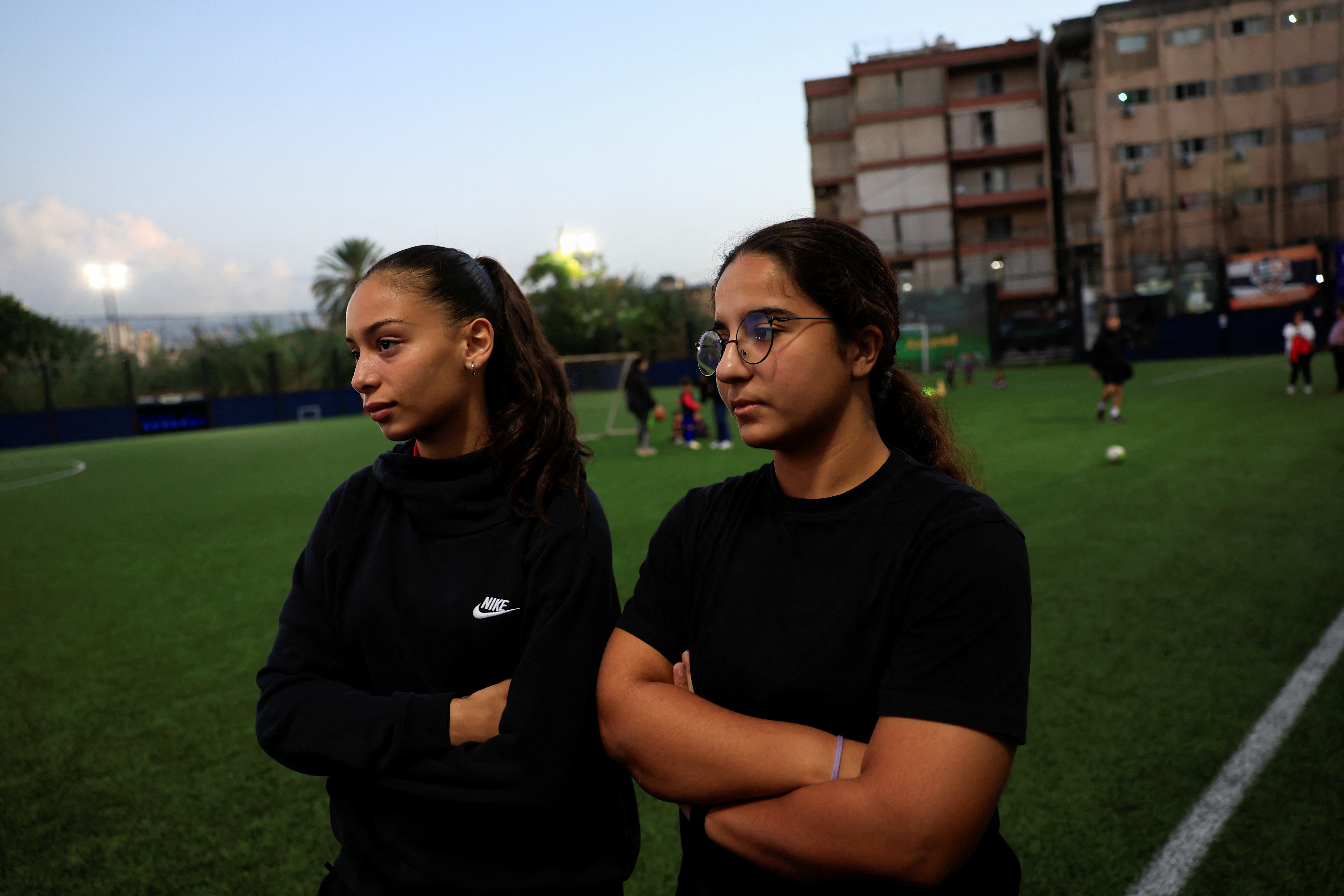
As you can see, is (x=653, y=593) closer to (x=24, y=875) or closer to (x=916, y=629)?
(x=916, y=629)

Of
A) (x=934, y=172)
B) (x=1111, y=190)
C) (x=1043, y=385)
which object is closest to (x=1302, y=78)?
(x=1111, y=190)

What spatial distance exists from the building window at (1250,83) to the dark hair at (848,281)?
6175 centimetres

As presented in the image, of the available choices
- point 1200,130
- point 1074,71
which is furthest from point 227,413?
point 1200,130

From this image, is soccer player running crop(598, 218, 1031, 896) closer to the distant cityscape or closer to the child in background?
the child in background

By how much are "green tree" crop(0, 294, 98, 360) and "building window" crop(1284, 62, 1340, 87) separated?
208ft

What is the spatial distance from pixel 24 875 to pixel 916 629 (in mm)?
3853

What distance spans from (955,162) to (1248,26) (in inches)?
663

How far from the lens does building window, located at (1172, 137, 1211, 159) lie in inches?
2046

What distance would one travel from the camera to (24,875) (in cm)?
354

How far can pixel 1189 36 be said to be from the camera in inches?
2026

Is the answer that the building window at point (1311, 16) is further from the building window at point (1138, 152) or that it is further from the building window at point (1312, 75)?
the building window at point (1138, 152)

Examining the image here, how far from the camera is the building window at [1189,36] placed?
51250 mm

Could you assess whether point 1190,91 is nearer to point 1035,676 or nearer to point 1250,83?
point 1250,83

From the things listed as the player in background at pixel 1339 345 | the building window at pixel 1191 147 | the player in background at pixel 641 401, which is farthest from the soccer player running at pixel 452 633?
the building window at pixel 1191 147
